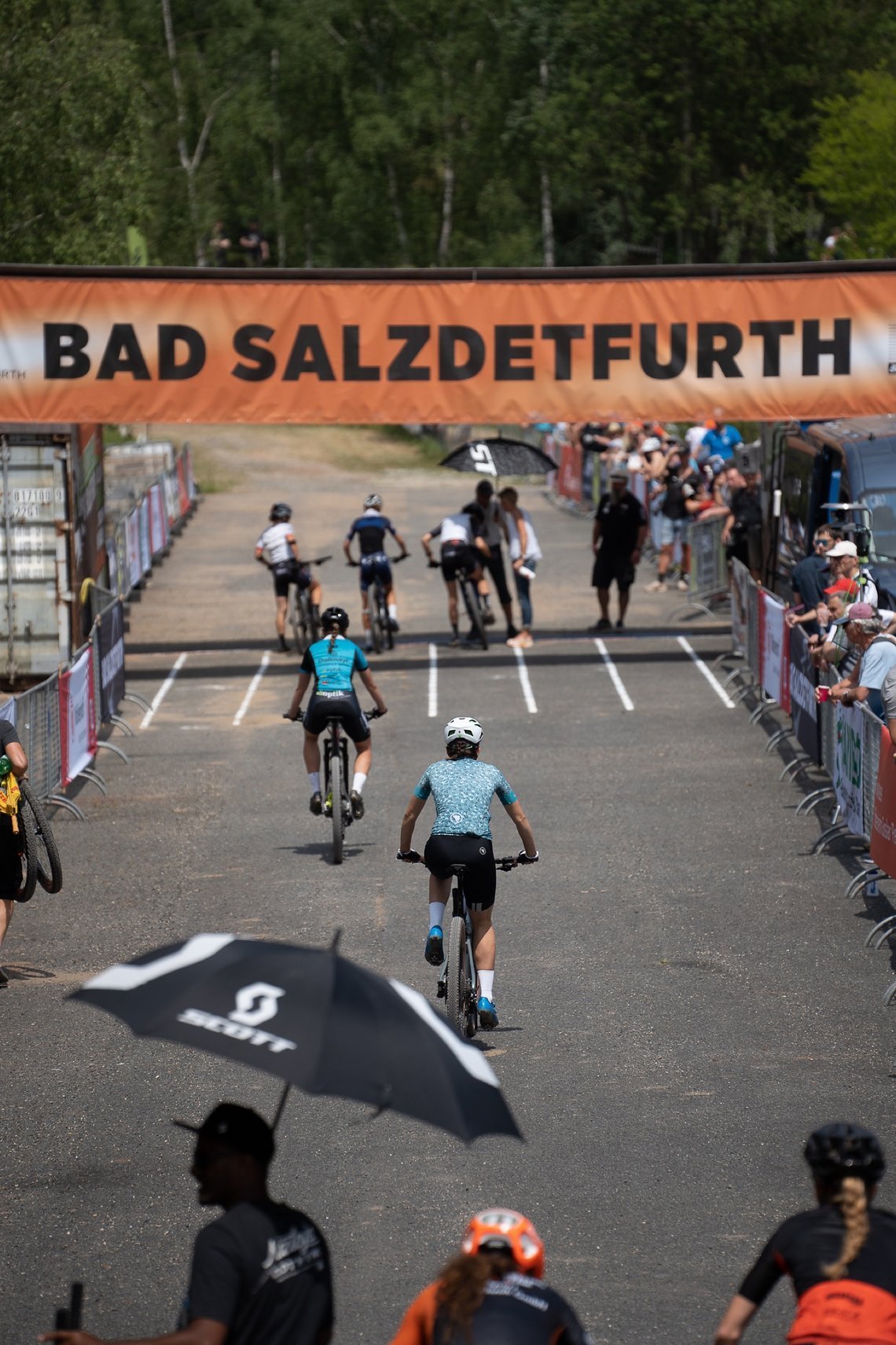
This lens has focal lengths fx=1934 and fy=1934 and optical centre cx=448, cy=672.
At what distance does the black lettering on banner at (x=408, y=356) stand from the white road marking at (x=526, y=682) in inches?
148

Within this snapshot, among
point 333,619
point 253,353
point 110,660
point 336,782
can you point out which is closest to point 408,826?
point 336,782

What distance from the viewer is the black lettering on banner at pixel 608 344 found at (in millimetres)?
23750

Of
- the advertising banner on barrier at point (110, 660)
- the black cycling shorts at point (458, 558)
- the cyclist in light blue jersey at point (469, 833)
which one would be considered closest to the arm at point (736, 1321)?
the cyclist in light blue jersey at point (469, 833)

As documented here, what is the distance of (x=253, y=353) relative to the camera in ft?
77.5

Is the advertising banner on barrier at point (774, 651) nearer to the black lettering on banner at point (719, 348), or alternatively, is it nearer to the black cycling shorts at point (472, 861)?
the black lettering on banner at point (719, 348)

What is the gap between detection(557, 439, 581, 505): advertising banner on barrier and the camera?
45.2m

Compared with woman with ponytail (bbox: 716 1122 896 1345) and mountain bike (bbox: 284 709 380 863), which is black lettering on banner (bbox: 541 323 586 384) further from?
woman with ponytail (bbox: 716 1122 896 1345)

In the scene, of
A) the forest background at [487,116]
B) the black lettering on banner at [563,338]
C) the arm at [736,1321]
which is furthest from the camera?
the forest background at [487,116]

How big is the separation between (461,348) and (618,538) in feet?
12.0

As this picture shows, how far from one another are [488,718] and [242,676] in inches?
182

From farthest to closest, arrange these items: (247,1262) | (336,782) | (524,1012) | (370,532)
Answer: (370,532) → (336,782) → (524,1012) → (247,1262)

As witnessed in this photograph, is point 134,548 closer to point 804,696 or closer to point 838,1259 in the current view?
point 804,696

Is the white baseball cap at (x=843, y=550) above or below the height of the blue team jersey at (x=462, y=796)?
above

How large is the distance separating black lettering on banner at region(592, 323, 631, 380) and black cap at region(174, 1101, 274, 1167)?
1939 cm
